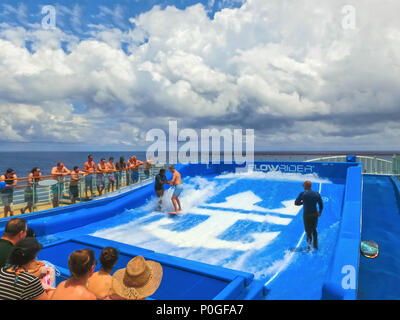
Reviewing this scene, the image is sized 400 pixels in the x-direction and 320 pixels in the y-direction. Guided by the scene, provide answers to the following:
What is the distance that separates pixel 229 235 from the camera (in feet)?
22.9

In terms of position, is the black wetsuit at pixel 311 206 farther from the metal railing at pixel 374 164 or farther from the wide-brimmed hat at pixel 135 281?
Result: the metal railing at pixel 374 164

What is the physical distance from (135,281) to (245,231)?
520cm

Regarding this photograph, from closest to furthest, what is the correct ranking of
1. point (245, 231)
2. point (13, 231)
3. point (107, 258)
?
point (107, 258), point (13, 231), point (245, 231)

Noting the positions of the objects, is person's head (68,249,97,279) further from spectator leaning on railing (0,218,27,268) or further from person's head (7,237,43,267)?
spectator leaning on railing (0,218,27,268)

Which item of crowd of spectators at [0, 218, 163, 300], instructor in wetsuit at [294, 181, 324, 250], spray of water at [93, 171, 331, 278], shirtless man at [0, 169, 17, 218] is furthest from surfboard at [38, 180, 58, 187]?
instructor in wetsuit at [294, 181, 324, 250]

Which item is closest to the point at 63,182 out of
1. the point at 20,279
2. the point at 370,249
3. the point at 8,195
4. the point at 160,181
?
the point at 8,195

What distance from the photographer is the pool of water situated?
16.3ft

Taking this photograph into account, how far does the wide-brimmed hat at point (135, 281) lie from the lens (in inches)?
94.5

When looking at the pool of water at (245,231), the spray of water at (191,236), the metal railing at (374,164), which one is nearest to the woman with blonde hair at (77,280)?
the pool of water at (245,231)

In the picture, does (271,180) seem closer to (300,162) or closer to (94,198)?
(300,162)

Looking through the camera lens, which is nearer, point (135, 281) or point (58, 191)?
point (135, 281)

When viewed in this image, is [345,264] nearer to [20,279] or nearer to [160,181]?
[20,279]

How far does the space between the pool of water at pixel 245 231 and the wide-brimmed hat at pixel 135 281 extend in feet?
8.10
